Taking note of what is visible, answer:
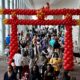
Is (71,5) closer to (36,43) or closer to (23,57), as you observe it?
(36,43)

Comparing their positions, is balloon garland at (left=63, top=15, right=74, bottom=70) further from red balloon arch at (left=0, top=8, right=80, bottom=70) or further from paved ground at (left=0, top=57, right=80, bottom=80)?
paved ground at (left=0, top=57, right=80, bottom=80)

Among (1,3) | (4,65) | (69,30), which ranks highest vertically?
(1,3)

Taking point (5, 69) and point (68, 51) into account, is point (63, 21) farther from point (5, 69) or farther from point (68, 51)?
point (5, 69)

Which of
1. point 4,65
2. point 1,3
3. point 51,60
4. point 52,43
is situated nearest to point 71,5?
point 1,3

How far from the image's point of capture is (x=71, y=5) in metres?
38.1

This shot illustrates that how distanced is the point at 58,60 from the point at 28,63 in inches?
53.0

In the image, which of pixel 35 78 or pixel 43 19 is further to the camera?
pixel 43 19

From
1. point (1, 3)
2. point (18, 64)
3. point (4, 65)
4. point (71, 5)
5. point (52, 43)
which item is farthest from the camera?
point (71, 5)

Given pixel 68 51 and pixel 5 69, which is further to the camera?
pixel 68 51

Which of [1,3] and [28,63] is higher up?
[1,3]

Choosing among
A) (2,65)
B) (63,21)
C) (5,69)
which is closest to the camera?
(5,69)

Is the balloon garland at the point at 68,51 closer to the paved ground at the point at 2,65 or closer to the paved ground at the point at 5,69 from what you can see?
the paved ground at the point at 5,69

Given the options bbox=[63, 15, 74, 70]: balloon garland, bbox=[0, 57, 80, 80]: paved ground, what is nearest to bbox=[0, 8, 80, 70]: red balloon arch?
bbox=[63, 15, 74, 70]: balloon garland

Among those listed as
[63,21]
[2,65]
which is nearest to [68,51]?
[63,21]
